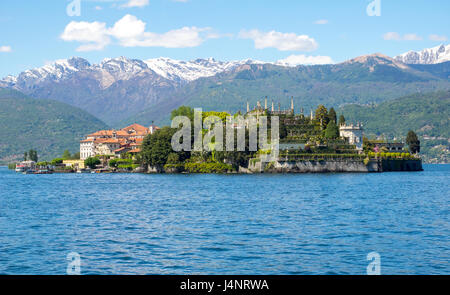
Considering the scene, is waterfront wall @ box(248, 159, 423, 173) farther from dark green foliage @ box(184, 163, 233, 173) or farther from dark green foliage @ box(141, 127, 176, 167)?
dark green foliage @ box(141, 127, 176, 167)

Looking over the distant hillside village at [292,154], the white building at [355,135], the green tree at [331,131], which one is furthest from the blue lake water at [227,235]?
the white building at [355,135]

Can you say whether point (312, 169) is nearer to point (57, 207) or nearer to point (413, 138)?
point (413, 138)

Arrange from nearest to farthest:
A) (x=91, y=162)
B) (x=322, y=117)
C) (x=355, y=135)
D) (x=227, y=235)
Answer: (x=227, y=235) → (x=355, y=135) → (x=322, y=117) → (x=91, y=162)

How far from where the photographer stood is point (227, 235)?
1490 inches

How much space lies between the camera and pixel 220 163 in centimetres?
13950

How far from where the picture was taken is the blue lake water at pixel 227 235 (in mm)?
27828

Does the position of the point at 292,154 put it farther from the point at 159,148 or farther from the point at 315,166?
the point at 159,148

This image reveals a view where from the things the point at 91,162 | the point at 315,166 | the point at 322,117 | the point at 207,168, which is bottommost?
the point at 207,168

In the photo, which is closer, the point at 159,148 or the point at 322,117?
the point at 159,148

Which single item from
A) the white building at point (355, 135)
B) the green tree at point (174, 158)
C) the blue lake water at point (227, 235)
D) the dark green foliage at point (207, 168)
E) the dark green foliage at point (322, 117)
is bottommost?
the blue lake water at point (227, 235)

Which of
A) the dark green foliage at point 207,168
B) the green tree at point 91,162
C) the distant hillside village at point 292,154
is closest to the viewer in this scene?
the distant hillside village at point 292,154

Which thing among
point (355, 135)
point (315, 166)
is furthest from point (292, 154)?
point (355, 135)

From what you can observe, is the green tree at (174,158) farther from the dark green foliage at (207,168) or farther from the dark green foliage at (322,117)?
the dark green foliage at (322,117)
